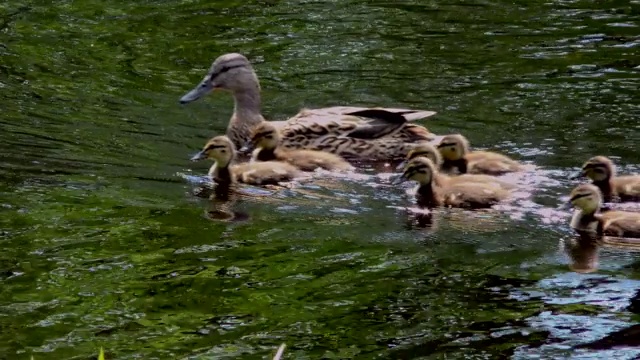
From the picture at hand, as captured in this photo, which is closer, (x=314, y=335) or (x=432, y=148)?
(x=314, y=335)

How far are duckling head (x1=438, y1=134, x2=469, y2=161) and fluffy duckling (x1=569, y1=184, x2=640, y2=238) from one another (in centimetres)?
121

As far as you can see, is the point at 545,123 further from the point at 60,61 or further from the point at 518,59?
the point at 60,61

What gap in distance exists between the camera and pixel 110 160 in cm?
780

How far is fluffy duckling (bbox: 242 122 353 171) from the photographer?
7.82 m

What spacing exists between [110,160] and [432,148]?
200 cm

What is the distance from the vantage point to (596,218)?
6551 millimetres

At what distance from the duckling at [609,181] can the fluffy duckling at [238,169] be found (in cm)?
177

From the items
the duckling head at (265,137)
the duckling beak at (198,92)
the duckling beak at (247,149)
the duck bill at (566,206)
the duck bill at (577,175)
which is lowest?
the duck bill at (566,206)

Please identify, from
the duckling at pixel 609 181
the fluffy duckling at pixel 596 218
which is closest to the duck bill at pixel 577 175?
the duckling at pixel 609 181

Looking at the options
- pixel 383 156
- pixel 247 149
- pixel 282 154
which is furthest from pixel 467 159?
pixel 247 149

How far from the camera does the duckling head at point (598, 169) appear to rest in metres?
7.08

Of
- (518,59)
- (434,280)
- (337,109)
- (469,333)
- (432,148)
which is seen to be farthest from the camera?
(518,59)

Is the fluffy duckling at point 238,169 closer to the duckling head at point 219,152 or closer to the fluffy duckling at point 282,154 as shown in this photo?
the duckling head at point 219,152

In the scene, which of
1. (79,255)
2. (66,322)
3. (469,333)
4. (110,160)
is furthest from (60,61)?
(469,333)
